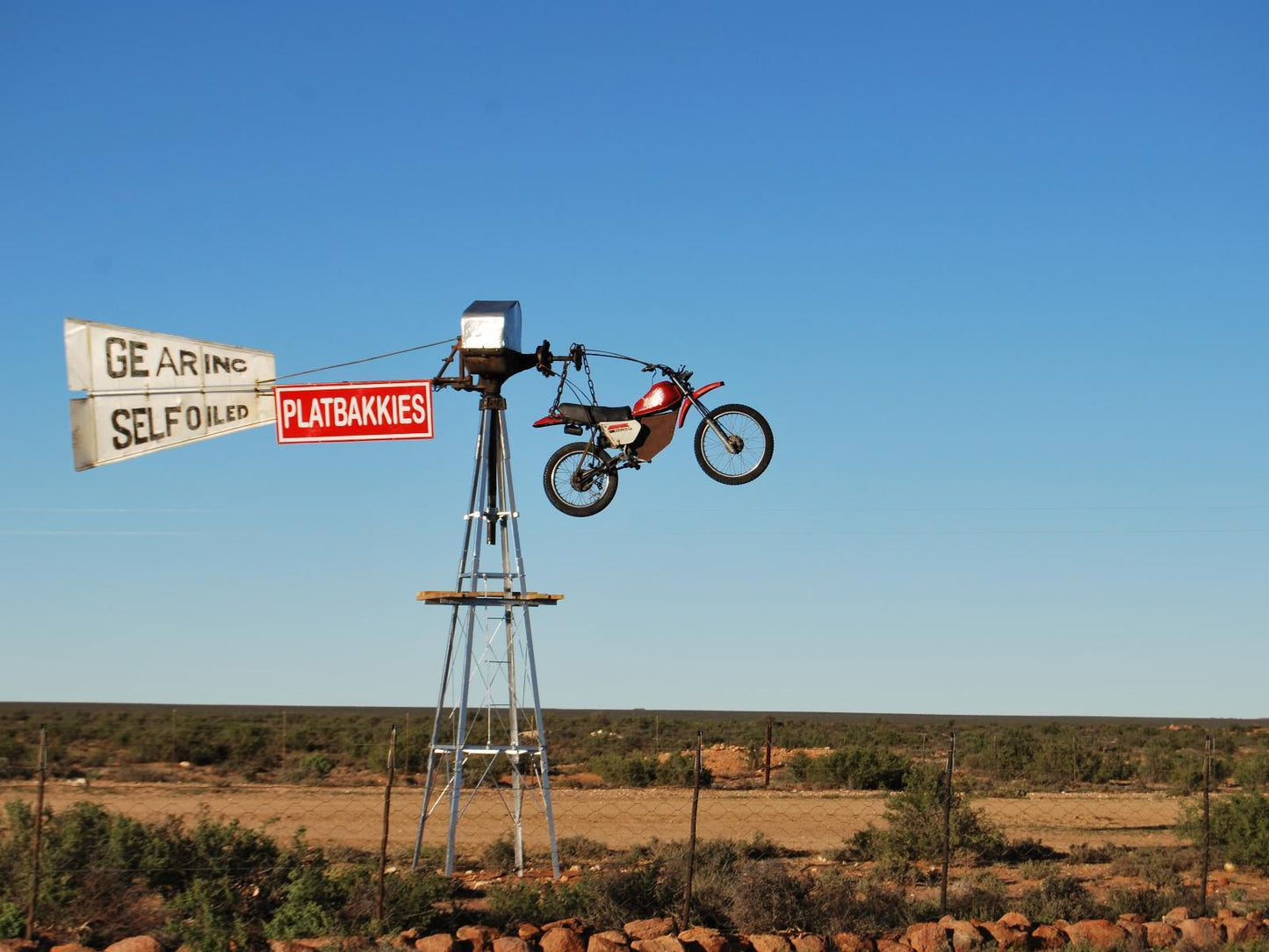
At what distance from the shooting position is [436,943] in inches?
489

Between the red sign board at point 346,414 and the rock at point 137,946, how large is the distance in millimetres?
5136

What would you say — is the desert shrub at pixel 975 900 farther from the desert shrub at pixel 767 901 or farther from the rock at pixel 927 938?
the desert shrub at pixel 767 901

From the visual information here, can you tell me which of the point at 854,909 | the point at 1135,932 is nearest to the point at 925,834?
the point at 854,909

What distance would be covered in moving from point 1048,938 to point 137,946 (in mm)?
8940

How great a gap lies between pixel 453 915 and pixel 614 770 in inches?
885

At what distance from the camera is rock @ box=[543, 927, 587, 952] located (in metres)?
12.6

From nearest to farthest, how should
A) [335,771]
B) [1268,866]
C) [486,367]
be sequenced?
[486,367], [1268,866], [335,771]

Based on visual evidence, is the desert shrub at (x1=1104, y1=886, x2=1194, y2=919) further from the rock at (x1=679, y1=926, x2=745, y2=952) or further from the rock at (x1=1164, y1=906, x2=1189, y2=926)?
the rock at (x1=679, y1=926, x2=745, y2=952)

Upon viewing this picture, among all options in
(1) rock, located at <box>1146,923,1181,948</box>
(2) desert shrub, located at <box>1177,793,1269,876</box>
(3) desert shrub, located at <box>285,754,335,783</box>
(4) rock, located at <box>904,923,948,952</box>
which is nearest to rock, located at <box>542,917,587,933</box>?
(4) rock, located at <box>904,923,948,952</box>

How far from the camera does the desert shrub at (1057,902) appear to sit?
15.1m

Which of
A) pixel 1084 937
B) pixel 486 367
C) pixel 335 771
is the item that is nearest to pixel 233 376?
pixel 486 367

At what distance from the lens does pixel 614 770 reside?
36.1 metres

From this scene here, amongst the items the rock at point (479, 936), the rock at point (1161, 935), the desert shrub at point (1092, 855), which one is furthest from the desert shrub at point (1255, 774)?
the rock at point (479, 936)

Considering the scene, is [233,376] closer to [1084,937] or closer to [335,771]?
[1084,937]
